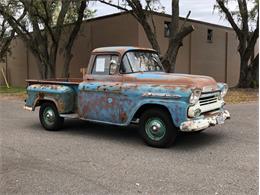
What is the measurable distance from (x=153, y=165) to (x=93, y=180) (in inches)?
44.6

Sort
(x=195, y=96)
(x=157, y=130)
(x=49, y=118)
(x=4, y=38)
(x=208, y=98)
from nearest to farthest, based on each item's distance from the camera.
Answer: (x=195, y=96)
(x=157, y=130)
(x=208, y=98)
(x=49, y=118)
(x=4, y=38)

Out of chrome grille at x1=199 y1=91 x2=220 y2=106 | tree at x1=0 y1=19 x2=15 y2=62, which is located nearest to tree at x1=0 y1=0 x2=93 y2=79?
tree at x1=0 y1=19 x2=15 y2=62

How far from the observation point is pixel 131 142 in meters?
7.11

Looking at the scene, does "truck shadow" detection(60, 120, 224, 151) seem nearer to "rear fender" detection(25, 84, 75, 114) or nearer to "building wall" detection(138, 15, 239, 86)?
"rear fender" detection(25, 84, 75, 114)

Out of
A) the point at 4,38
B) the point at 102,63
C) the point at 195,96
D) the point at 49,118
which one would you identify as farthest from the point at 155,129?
the point at 4,38

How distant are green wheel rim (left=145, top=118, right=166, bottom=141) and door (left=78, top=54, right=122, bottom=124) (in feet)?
2.45

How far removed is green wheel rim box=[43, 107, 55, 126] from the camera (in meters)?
8.44

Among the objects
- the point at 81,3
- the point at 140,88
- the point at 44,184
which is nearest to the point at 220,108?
the point at 140,88

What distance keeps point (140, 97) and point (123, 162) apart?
1.55 m

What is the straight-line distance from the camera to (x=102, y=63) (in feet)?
24.9

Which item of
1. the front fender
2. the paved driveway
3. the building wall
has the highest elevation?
the building wall

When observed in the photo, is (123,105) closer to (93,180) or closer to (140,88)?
(140,88)

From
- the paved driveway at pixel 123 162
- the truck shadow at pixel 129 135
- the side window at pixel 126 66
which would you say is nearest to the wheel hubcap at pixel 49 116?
the paved driveway at pixel 123 162

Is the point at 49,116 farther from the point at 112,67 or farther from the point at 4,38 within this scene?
the point at 4,38
